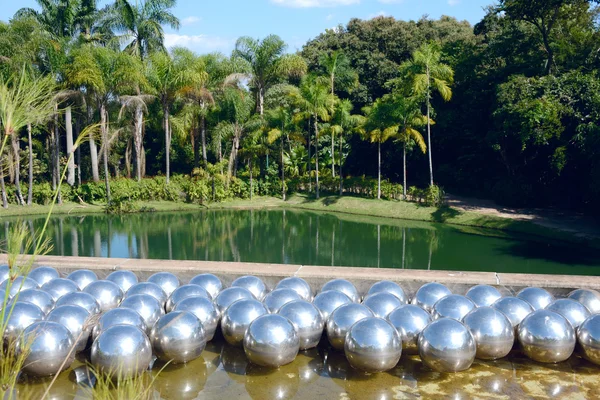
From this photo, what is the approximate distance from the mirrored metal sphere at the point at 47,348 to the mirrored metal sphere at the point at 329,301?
2591mm

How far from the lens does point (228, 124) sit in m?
31.9

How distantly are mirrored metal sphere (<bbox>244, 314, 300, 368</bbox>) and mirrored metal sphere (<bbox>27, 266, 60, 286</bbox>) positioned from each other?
325cm

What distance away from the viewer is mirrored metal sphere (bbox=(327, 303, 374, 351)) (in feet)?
19.3

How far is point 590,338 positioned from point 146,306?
4511 millimetres

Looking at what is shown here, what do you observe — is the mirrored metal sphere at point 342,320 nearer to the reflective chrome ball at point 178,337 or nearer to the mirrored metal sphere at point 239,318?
the mirrored metal sphere at point 239,318

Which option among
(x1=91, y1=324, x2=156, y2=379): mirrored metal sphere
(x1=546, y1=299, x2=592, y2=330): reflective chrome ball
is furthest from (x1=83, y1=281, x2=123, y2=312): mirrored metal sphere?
(x1=546, y1=299, x2=592, y2=330): reflective chrome ball

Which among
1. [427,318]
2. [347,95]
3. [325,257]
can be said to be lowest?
[325,257]

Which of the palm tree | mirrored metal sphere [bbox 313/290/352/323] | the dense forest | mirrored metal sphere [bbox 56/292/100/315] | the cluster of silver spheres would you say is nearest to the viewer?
the cluster of silver spheres

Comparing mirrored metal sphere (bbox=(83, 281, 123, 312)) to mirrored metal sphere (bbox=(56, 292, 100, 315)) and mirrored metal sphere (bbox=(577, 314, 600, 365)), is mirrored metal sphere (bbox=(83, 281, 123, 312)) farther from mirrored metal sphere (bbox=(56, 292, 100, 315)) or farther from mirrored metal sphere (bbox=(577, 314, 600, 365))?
mirrored metal sphere (bbox=(577, 314, 600, 365))

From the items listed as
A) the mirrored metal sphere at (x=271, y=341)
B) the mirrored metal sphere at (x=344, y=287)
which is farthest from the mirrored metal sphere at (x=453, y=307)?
the mirrored metal sphere at (x=271, y=341)

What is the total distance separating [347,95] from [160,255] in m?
22.2

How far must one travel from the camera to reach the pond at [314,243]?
17281 millimetres

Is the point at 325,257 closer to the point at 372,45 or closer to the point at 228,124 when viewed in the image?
the point at 228,124

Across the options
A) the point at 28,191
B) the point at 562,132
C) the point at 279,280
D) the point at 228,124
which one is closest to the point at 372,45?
the point at 228,124
